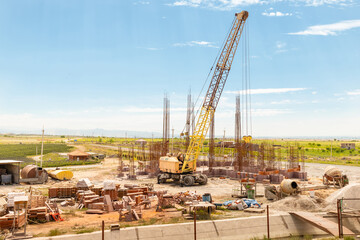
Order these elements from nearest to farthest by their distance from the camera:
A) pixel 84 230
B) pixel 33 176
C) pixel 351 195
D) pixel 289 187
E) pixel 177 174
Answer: pixel 84 230, pixel 351 195, pixel 289 187, pixel 33 176, pixel 177 174

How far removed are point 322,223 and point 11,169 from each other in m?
30.7

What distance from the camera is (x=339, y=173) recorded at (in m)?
29.8

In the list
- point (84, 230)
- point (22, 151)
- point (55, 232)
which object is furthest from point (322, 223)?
point (22, 151)

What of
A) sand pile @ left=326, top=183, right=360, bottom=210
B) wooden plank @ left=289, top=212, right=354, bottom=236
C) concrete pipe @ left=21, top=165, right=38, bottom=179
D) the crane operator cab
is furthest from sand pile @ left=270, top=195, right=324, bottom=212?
concrete pipe @ left=21, top=165, right=38, bottom=179

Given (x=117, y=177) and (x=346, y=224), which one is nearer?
(x=346, y=224)

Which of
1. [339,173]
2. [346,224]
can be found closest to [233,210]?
[346,224]

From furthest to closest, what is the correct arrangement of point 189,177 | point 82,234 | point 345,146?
point 345,146 → point 189,177 → point 82,234

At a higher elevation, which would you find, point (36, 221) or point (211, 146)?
point (211, 146)

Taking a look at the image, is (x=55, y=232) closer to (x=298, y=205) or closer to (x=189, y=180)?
(x=298, y=205)

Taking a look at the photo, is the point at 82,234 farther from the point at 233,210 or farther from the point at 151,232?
the point at 233,210

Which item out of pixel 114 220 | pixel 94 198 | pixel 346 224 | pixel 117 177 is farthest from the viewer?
pixel 117 177

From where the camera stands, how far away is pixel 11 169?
108ft

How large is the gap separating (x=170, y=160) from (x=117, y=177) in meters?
9.22

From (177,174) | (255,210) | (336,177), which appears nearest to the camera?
(255,210)
